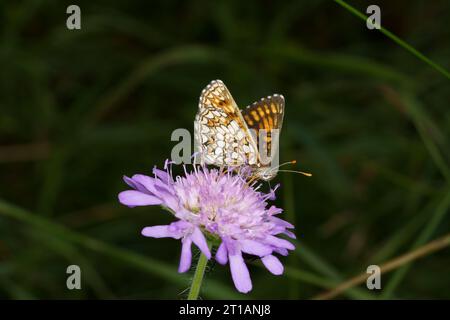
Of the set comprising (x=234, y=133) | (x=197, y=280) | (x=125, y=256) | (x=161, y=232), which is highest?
(x=234, y=133)

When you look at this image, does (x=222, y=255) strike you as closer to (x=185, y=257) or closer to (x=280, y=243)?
(x=185, y=257)

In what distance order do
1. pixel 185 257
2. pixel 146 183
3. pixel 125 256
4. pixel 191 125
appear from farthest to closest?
1. pixel 191 125
2. pixel 125 256
3. pixel 146 183
4. pixel 185 257

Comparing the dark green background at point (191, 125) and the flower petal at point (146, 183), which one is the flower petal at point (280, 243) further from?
the dark green background at point (191, 125)

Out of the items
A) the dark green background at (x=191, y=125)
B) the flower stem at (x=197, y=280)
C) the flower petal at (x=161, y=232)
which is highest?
the dark green background at (x=191, y=125)

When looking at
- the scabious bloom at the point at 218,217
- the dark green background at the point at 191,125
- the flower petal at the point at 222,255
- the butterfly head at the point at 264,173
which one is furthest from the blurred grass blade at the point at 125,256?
the flower petal at the point at 222,255

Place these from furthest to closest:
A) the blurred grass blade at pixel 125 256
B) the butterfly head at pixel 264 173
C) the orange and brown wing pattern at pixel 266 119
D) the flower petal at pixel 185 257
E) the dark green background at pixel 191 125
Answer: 1. the dark green background at pixel 191 125
2. the blurred grass blade at pixel 125 256
3. the orange and brown wing pattern at pixel 266 119
4. the butterfly head at pixel 264 173
5. the flower petal at pixel 185 257

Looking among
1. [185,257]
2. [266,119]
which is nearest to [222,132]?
[266,119]
